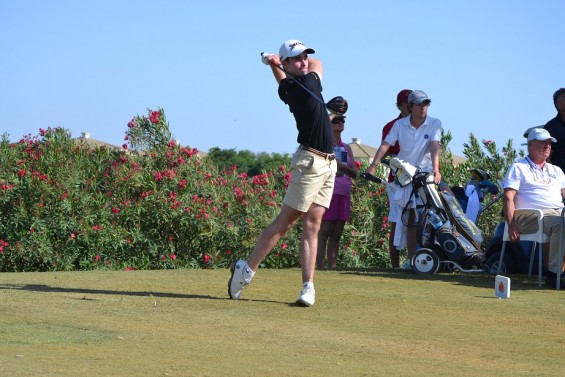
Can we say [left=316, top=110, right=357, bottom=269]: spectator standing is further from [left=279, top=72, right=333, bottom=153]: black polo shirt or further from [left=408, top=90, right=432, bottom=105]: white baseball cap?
[left=279, top=72, right=333, bottom=153]: black polo shirt

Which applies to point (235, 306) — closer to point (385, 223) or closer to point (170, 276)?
point (170, 276)

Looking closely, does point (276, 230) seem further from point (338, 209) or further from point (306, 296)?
point (338, 209)

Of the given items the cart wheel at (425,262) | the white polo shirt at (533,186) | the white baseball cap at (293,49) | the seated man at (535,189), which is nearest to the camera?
the white baseball cap at (293,49)

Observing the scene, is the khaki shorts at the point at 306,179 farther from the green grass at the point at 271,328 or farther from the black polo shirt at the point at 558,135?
the black polo shirt at the point at 558,135

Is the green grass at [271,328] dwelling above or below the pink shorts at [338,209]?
below

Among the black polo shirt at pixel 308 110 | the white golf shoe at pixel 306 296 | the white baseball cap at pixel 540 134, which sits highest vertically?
the white baseball cap at pixel 540 134

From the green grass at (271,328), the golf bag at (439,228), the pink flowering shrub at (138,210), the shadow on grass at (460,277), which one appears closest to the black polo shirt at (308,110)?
the green grass at (271,328)

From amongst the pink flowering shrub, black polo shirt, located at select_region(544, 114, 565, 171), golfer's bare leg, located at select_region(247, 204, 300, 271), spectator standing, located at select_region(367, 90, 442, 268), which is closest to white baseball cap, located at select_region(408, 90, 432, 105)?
spectator standing, located at select_region(367, 90, 442, 268)

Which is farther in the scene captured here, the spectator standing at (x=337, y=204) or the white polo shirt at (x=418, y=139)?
the spectator standing at (x=337, y=204)

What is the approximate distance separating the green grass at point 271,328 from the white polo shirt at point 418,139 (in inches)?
71.3

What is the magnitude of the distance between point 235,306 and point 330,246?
448 centimetres

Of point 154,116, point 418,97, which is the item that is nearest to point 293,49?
point 418,97

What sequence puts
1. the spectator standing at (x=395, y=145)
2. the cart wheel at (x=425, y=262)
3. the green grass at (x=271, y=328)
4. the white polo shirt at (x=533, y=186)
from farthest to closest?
the spectator standing at (x=395, y=145) → the cart wheel at (x=425, y=262) → the white polo shirt at (x=533, y=186) → the green grass at (x=271, y=328)

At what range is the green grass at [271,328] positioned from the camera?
21.2ft
